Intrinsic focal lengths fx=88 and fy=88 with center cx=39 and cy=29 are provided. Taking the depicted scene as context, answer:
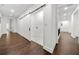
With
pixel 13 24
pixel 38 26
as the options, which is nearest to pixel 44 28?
pixel 38 26

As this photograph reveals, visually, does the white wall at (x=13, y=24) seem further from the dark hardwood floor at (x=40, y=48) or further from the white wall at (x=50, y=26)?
the white wall at (x=50, y=26)

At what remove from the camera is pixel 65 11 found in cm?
191

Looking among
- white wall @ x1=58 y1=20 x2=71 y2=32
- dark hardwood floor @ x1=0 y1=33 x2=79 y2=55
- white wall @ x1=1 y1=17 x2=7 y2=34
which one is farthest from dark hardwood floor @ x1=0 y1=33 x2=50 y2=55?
white wall @ x1=58 y1=20 x2=71 y2=32

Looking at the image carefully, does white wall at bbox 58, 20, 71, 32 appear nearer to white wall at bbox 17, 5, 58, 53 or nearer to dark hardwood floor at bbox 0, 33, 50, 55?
white wall at bbox 17, 5, 58, 53

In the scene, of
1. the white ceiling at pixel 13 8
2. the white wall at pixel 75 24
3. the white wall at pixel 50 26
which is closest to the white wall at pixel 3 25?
the white ceiling at pixel 13 8

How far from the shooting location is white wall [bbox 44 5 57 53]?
197 centimetres

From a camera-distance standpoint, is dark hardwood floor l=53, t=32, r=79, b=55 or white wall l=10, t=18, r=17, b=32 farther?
white wall l=10, t=18, r=17, b=32

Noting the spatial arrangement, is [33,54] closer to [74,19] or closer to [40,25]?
[40,25]

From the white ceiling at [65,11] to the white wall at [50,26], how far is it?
126 mm

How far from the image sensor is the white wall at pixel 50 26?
1.97 m

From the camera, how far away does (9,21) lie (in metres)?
2.04

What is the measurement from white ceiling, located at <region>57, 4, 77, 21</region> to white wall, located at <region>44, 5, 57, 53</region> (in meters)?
0.13

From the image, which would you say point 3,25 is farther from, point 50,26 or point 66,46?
point 66,46
